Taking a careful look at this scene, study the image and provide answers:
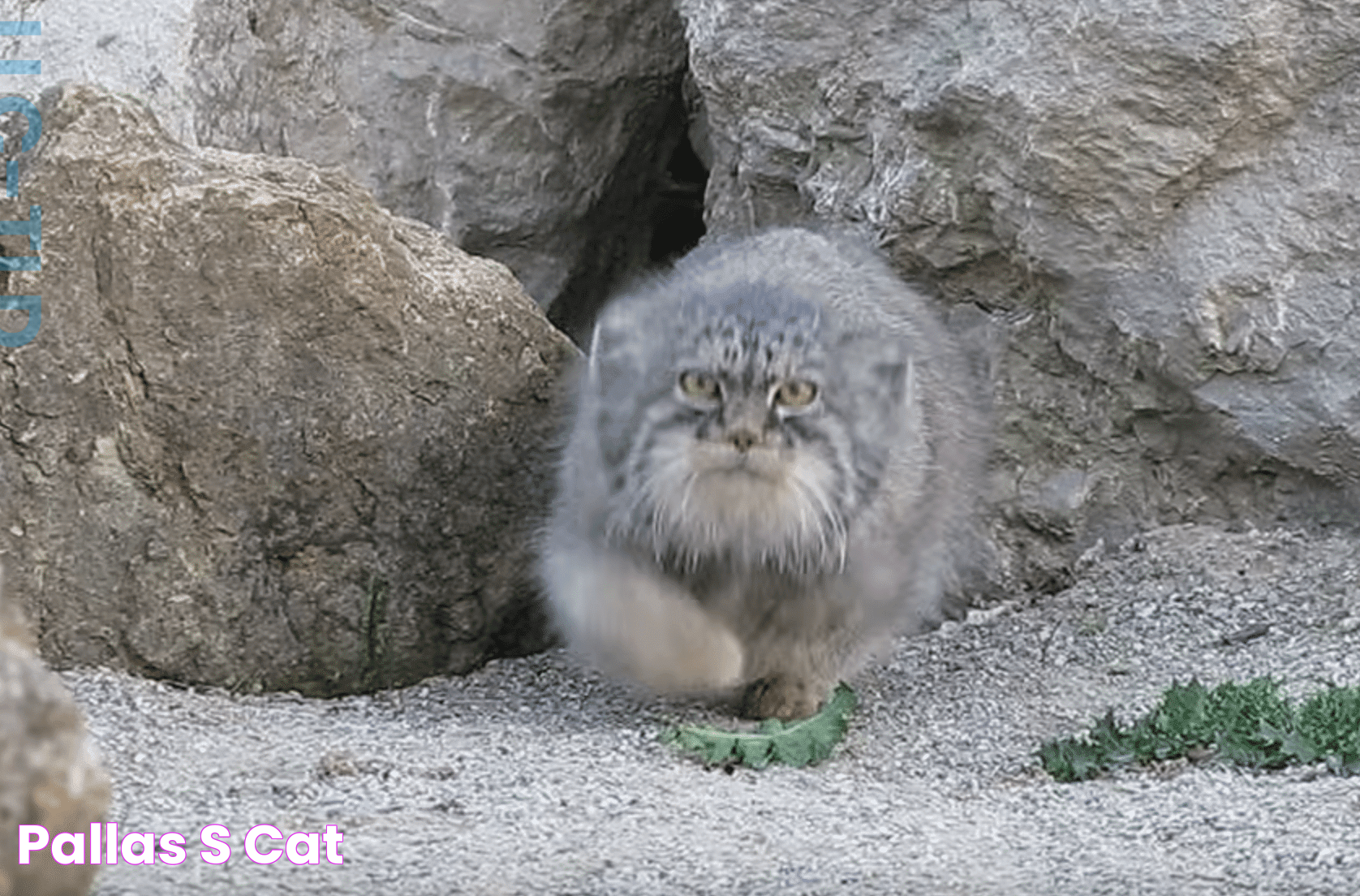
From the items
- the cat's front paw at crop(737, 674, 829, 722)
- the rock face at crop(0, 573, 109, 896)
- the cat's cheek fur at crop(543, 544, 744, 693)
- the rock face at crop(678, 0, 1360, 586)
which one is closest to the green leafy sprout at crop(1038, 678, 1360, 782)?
the cat's front paw at crop(737, 674, 829, 722)

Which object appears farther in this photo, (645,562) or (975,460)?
(975,460)

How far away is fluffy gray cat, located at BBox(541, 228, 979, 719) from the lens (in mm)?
4348

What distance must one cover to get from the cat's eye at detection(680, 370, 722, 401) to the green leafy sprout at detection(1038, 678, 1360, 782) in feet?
3.17

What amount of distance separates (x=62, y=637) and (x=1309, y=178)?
3112 mm

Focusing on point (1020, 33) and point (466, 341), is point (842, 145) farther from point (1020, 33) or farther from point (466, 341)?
point (466, 341)

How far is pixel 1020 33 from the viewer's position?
18.2 feet

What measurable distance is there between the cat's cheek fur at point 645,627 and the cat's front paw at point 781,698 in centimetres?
6

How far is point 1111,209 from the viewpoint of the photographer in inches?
217

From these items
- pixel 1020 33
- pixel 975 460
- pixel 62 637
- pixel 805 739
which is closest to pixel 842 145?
pixel 1020 33

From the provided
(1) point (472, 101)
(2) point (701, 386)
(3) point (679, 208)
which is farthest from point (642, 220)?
(2) point (701, 386)

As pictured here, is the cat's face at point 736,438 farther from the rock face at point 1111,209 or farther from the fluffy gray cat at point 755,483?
the rock face at point 1111,209

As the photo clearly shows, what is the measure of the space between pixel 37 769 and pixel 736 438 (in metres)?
2.25

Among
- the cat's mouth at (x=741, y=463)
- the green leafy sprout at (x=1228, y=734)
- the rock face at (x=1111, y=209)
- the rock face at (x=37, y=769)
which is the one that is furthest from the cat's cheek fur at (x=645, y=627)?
the rock face at (x=37, y=769)

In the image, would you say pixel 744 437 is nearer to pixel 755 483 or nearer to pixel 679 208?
pixel 755 483
